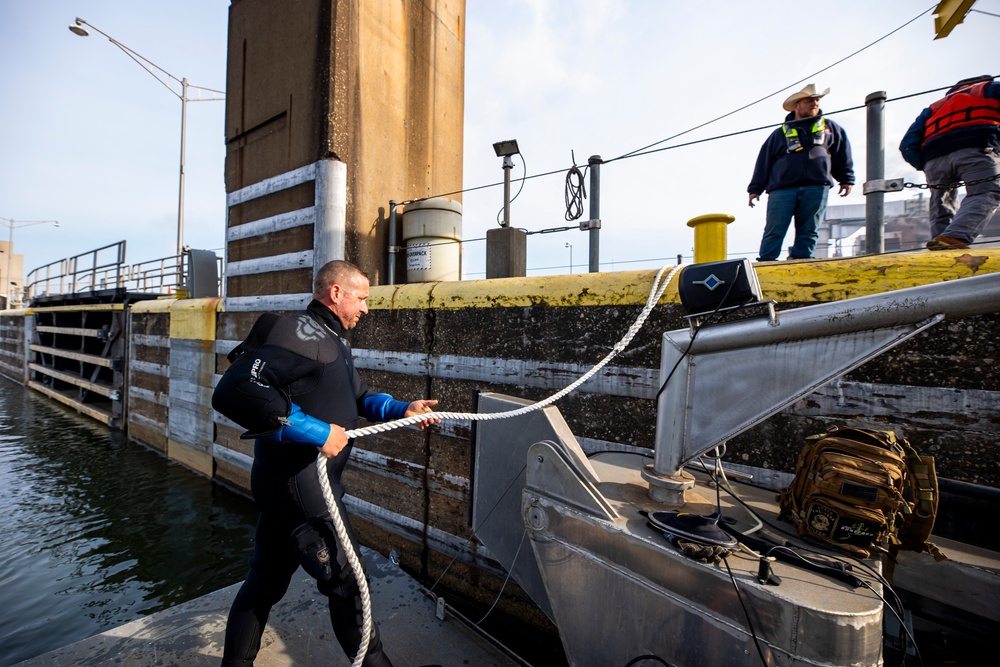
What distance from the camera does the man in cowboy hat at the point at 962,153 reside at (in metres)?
2.81

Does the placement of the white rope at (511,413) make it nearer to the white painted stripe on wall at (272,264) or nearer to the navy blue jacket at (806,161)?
the navy blue jacket at (806,161)

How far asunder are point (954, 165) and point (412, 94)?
5.85 meters

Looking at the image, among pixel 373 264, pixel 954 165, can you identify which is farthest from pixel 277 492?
pixel 954 165

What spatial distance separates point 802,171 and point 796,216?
357mm

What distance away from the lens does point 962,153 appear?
122 inches

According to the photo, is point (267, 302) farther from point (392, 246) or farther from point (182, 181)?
point (182, 181)

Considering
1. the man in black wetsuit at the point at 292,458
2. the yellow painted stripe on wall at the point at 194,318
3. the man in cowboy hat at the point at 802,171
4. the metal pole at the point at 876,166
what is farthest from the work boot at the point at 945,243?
the yellow painted stripe on wall at the point at 194,318

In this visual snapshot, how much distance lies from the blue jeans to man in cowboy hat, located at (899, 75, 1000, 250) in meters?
0.67

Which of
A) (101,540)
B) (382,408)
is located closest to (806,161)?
(382,408)

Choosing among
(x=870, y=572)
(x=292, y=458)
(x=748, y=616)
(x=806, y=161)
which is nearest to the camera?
(x=748, y=616)

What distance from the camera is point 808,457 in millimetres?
1842

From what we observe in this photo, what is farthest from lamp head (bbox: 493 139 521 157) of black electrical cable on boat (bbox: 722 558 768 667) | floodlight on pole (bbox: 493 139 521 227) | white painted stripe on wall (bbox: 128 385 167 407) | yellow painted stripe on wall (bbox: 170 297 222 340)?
white painted stripe on wall (bbox: 128 385 167 407)

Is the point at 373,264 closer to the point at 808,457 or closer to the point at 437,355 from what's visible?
the point at 437,355

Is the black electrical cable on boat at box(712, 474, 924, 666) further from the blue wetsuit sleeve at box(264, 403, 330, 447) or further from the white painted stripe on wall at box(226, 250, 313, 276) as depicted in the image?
the white painted stripe on wall at box(226, 250, 313, 276)
